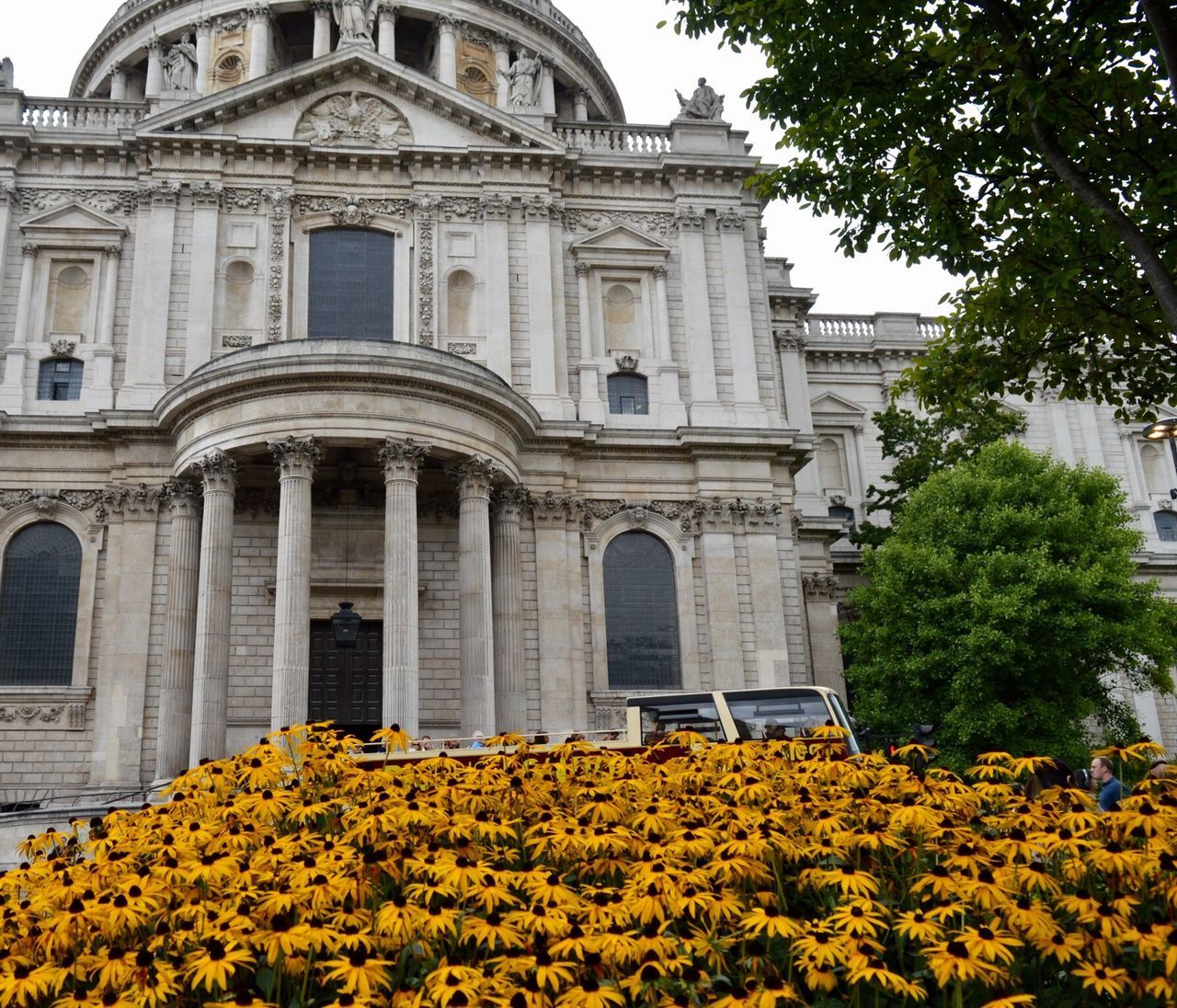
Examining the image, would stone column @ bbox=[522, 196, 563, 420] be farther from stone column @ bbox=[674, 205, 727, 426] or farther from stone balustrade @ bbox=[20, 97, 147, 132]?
stone balustrade @ bbox=[20, 97, 147, 132]

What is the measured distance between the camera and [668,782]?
9945 mm

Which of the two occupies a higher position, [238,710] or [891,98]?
[891,98]

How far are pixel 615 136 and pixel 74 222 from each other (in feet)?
55.9

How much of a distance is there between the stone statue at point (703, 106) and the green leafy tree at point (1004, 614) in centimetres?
1408

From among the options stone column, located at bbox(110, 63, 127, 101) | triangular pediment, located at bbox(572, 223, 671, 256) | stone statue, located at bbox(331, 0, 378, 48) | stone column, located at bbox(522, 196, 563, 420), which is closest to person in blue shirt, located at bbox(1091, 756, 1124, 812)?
stone column, located at bbox(522, 196, 563, 420)

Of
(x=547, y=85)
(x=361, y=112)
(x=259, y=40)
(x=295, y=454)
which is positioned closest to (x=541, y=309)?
(x=361, y=112)

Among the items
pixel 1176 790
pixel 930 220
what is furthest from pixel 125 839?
pixel 930 220

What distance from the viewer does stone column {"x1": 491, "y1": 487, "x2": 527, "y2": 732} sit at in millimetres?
31703

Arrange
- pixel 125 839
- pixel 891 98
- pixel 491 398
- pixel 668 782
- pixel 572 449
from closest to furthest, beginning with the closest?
pixel 125 839, pixel 668 782, pixel 891 98, pixel 491 398, pixel 572 449

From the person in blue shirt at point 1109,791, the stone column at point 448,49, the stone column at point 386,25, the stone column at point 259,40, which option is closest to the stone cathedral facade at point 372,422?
the stone column at point 259,40

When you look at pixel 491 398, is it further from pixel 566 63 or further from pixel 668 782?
pixel 566 63

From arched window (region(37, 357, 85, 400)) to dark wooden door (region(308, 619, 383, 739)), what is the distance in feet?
32.3

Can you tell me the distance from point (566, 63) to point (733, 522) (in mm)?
33702

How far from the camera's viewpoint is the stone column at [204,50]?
176ft
